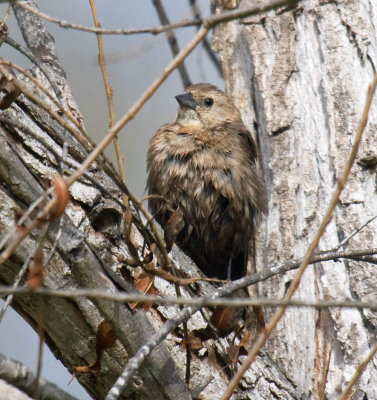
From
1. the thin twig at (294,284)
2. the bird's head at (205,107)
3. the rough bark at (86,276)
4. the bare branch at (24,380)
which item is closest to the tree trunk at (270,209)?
the rough bark at (86,276)

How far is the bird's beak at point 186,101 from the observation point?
164 inches

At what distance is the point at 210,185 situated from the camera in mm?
3578

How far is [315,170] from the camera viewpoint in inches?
142

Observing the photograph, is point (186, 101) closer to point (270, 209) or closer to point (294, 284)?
point (270, 209)

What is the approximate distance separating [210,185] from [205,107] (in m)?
0.76

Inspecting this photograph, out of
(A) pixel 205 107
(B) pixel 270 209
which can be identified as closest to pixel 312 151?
(B) pixel 270 209

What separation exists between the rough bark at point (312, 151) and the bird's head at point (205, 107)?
0.11 metres

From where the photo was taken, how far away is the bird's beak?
4.17m

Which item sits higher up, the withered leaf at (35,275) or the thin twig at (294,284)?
the thin twig at (294,284)

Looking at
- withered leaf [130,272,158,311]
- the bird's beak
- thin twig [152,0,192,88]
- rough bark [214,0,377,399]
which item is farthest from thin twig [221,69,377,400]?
thin twig [152,0,192,88]

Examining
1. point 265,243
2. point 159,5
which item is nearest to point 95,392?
point 265,243

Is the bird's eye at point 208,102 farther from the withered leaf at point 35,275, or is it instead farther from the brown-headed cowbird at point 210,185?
the withered leaf at point 35,275

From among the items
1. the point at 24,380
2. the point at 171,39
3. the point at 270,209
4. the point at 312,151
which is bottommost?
the point at 24,380

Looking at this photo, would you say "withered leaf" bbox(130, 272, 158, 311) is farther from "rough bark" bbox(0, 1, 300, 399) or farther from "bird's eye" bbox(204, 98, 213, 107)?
"bird's eye" bbox(204, 98, 213, 107)
